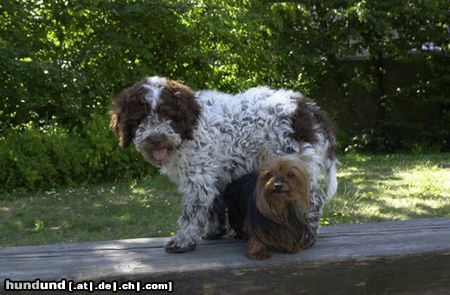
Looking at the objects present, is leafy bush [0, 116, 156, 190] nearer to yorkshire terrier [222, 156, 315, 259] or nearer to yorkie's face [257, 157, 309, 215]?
yorkshire terrier [222, 156, 315, 259]

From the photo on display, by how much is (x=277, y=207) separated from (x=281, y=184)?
15cm

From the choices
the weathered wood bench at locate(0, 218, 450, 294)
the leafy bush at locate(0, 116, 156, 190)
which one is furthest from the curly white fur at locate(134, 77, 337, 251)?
the leafy bush at locate(0, 116, 156, 190)

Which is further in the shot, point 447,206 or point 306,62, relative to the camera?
point 306,62

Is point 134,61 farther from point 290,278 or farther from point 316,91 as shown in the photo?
point 290,278

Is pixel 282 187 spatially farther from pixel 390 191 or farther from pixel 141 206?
pixel 390 191

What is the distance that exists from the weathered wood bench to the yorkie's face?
1.05 ft

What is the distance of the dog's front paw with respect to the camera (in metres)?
3.66

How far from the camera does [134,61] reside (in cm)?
1016

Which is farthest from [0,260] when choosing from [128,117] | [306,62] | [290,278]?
[306,62]

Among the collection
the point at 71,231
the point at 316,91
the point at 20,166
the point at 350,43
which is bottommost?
the point at 71,231

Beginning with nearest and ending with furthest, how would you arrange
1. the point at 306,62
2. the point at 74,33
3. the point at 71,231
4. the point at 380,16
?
the point at 71,231
the point at 74,33
the point at 380,16
the point at 306,62

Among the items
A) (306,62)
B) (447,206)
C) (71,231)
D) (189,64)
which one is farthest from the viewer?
(306,62)

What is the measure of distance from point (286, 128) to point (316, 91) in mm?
10570

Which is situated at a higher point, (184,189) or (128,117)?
(128,117)
